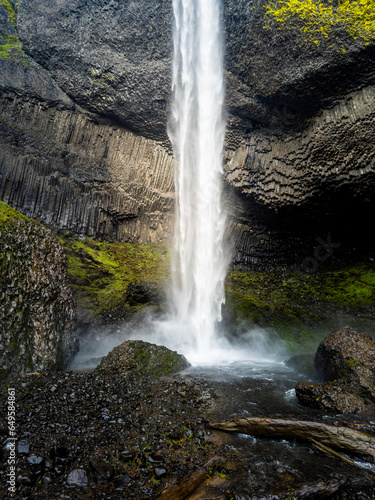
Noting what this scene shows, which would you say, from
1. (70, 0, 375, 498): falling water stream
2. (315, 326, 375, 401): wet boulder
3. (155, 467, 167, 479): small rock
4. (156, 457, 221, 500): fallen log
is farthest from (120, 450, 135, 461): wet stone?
(315, 326, 375, 401): wet boulder

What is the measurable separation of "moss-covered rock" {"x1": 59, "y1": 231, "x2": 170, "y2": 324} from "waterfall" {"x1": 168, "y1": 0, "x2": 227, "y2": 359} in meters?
1.23

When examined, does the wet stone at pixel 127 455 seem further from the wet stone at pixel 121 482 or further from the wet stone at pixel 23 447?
the wet stone at pixel 23 447

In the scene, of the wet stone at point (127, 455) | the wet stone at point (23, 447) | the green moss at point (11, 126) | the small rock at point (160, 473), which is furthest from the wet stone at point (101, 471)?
the green moss at point (11, 126)

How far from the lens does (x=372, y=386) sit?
463 centimetres

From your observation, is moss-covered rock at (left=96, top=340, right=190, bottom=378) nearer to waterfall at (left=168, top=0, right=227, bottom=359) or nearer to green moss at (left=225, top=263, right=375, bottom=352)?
green moss at (left=225, top=263, right=375, bottom=352)

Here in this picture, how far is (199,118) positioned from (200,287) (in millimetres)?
8848

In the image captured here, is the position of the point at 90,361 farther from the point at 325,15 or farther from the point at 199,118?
the point at 325,15

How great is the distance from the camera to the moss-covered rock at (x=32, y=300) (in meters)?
4.88

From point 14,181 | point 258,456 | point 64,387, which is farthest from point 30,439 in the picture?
point 14,181

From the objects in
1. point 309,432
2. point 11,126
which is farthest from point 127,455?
point 11,126

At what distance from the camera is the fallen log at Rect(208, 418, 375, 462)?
2840 mm

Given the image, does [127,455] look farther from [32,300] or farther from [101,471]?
[32,300]

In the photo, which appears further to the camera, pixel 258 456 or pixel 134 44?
pixel 134 44

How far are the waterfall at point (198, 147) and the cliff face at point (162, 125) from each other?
24.0 inches
